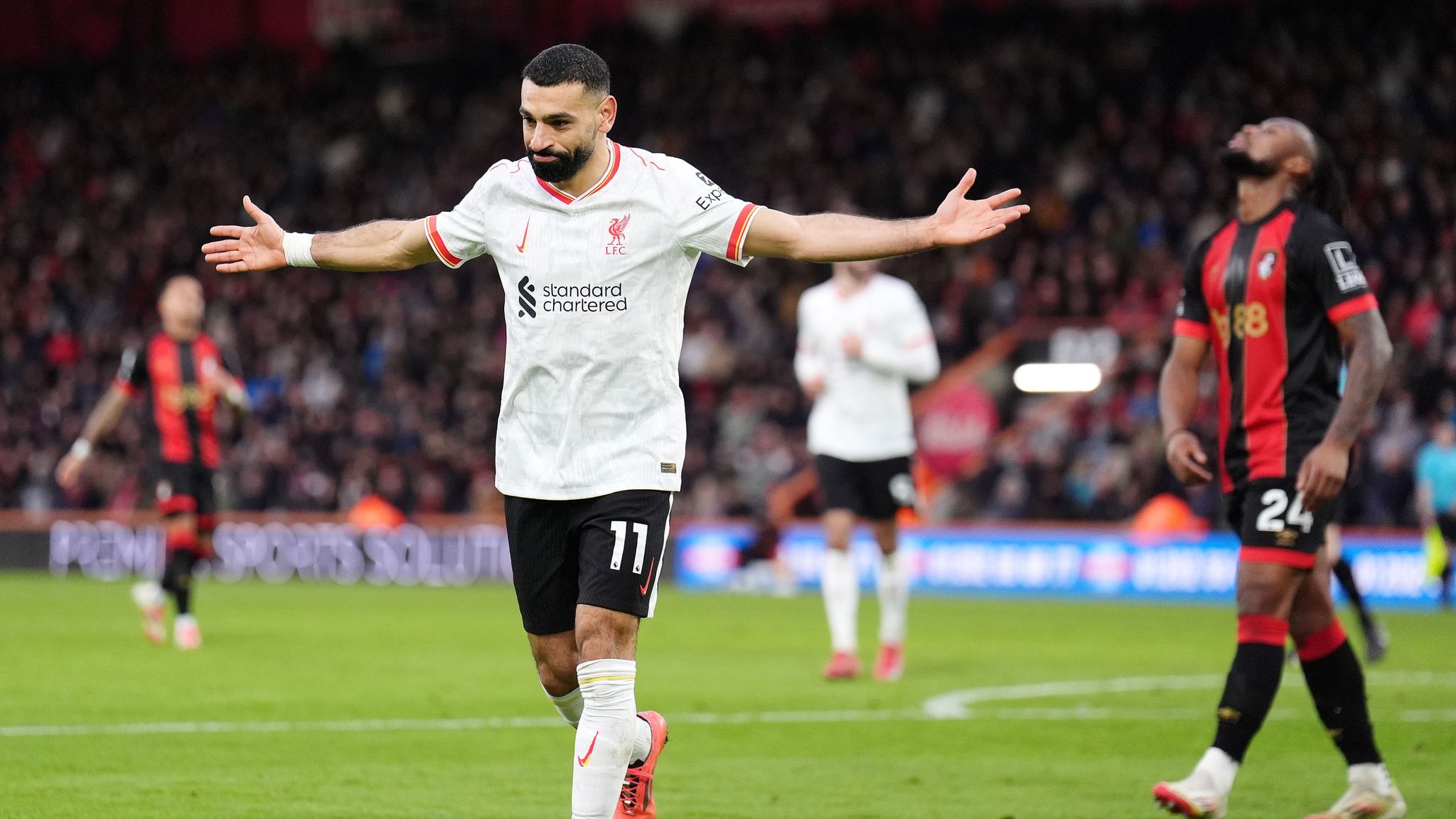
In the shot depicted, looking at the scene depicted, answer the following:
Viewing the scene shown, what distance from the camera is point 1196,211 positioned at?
25.3 metres

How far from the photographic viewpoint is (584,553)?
5.59 metres

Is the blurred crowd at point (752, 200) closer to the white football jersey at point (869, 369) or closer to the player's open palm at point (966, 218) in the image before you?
the white football jersey at point (869, 369)

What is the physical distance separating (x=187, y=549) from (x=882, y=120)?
1820 cm

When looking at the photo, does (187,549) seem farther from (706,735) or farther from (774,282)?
(774,282)

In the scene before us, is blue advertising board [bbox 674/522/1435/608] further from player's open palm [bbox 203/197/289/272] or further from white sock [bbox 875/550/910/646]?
player's open palm [bbox 203/197/289/272]

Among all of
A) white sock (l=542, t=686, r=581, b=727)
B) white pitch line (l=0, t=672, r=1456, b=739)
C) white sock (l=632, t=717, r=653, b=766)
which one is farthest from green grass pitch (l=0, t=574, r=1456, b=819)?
white sock (l=632, t=717, r=653, b=766)

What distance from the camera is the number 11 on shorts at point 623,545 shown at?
217 inches

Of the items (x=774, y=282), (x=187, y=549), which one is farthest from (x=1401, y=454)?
(x=187, y=549)

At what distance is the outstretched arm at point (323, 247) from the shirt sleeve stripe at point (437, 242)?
0.05 feet

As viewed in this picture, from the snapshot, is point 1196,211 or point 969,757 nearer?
point 969,757

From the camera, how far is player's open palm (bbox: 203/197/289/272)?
6000 mm

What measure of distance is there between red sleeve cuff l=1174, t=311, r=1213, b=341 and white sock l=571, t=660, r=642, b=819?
2.40 metres

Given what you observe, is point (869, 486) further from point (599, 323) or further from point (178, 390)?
point (599, 323)

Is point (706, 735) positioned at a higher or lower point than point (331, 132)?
lower
